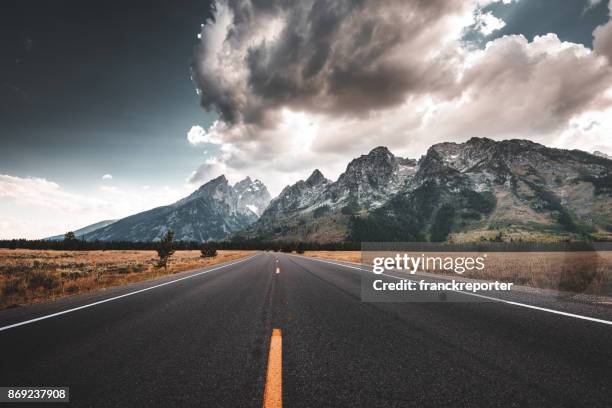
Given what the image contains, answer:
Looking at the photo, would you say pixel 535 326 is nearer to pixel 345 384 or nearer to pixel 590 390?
pixel 590 390

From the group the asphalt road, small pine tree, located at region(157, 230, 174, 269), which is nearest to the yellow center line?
the asphalt road

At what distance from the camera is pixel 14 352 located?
4.46m

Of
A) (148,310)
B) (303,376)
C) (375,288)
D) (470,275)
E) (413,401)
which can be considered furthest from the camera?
(470,275)

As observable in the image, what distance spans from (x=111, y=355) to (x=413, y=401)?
4.13 metres

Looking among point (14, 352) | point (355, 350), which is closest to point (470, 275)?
point (355, 350)

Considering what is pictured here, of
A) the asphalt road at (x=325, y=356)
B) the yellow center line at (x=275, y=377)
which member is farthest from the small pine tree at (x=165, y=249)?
the yellow center line at (x=275, y=377)

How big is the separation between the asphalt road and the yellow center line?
0.22 ft

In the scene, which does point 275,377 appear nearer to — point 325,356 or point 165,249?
point 325,356

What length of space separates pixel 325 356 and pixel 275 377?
0.97 meters

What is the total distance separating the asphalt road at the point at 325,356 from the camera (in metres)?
3.01

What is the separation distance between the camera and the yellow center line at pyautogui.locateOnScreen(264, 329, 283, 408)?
9.22 feet

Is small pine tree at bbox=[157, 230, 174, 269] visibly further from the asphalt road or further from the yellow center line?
the yellow center line

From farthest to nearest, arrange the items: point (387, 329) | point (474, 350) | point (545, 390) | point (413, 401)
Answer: point (387, 329) → point (474, 350) → point (545, 390) → point (413, 401)

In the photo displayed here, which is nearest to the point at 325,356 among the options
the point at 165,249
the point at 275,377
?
the point at 275,377
